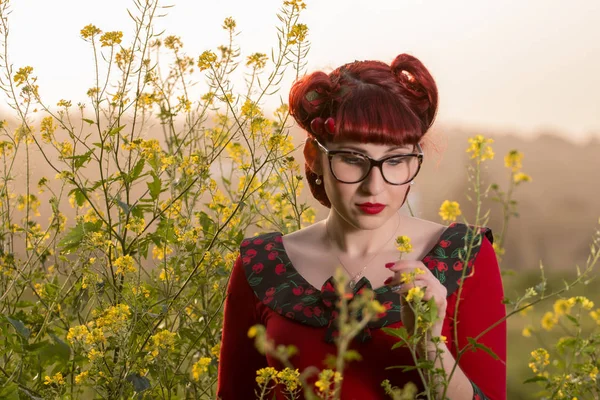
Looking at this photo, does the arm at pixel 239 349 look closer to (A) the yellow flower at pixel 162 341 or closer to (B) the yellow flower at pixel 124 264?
(A) the yellow flower at pixel 162 341

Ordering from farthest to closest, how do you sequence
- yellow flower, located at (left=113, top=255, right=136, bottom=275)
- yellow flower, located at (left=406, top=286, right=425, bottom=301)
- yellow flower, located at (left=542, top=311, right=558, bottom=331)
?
yellow flower, located at (left=113, top=255, right=136, bottom=275), yellow flower, located at (left=542, top=311, right=558, bottom=331), yellow flower, located at (left=406, top=286, right=425, bottom=301)

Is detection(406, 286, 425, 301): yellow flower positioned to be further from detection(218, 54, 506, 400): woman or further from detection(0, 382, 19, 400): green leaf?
detection(0, 382, 19, 400): green leaf

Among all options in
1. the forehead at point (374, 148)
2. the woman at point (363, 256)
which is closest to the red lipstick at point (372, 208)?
the woman at point (363, 256)

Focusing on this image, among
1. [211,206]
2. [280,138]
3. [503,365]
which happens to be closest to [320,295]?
[503,365]

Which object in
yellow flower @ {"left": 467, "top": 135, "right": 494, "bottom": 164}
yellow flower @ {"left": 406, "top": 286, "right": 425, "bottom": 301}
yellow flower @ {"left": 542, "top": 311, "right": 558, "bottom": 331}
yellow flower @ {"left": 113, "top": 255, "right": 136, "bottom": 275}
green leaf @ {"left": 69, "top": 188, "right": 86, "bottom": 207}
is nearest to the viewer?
yellow flower @ {"left": 406, "top": 286, "right": 425, "bottom": 301}

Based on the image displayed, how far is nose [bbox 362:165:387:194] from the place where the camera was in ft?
6.07

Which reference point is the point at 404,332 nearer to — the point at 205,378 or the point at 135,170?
the point at 135,170

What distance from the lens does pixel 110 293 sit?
284 centimetres

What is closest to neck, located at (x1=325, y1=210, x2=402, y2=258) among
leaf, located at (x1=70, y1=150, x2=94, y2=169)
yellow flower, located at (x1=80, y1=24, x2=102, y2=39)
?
leaf, located at (x1=70, y1=150, x2=94, y2=169)

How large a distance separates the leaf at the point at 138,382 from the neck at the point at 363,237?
62 cm

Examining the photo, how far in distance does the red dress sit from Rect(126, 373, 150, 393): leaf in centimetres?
19

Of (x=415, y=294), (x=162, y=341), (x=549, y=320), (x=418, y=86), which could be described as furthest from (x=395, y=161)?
(x=162, y=341)

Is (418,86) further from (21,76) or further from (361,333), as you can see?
(21,76)

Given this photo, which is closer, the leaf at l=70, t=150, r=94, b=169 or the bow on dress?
the bow on dress
